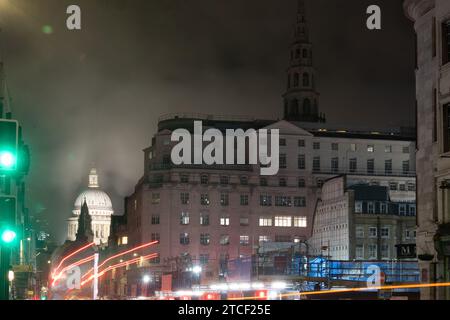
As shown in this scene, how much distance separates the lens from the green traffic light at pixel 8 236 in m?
19.5

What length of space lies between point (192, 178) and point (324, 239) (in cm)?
3041

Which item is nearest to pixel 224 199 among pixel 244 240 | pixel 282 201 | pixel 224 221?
pixel 224 221

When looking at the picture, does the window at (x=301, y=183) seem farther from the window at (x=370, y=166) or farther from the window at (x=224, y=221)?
the window at (x=224, y=221)

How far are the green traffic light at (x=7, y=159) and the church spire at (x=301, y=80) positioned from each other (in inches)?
6596

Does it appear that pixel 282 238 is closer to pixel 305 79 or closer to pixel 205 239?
pixel 205 239

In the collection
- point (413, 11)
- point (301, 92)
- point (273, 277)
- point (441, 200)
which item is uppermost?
point (301, 92)

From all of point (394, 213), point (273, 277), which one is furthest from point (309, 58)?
point (273, 277)

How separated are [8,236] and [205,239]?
140 m

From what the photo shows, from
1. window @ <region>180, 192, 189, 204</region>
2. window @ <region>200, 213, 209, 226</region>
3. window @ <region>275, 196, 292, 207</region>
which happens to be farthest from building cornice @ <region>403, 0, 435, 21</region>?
window @ <region>275, 196, 292, 207</region>

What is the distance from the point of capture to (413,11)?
149 feet

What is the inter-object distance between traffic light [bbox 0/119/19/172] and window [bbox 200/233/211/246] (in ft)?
459

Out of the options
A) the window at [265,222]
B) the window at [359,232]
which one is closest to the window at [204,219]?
the window at [265,222]

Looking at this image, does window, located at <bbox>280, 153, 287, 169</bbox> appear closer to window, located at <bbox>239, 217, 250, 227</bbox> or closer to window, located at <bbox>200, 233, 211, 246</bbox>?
window, located at <bbox>239, 217, 250, 227</bbox>

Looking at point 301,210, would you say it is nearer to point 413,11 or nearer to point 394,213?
point 394,213
